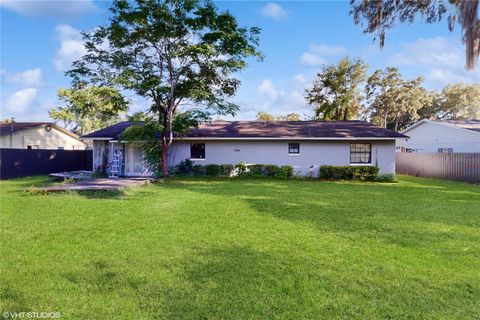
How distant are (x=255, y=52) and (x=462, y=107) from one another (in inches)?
1642

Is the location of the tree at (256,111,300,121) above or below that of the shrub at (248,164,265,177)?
Result: above

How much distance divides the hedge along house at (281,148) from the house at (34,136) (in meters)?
11.1

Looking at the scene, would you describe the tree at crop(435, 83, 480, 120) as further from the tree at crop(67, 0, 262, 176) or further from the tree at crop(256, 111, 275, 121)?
the tree at crop(67, 0, 262, 176)

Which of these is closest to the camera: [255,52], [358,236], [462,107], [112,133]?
[358,236]

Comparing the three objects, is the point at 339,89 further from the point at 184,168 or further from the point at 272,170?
the point at 184,168

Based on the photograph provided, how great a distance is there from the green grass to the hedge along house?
960 centimetres

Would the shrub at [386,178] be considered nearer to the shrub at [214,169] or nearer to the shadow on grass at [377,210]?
the shadow on grass at [377,210]

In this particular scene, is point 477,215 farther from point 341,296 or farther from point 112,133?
point 112,133

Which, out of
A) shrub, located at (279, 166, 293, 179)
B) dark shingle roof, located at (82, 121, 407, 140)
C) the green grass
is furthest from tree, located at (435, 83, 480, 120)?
the green grass

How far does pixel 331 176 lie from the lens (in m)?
18.1

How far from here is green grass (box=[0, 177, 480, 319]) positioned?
3.47 m

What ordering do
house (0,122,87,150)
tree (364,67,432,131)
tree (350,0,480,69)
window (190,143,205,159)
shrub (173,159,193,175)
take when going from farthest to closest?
tree (364,67,432,131) < house (0,122,87,150) < window (190,143,205,159) < shrub (173,159,193,175) < tree (350,0,480,69)

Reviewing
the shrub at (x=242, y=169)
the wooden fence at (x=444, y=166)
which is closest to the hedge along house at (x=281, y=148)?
the shrub at (x=242, y=169)

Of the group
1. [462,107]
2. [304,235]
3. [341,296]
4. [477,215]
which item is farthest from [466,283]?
[462,107]
